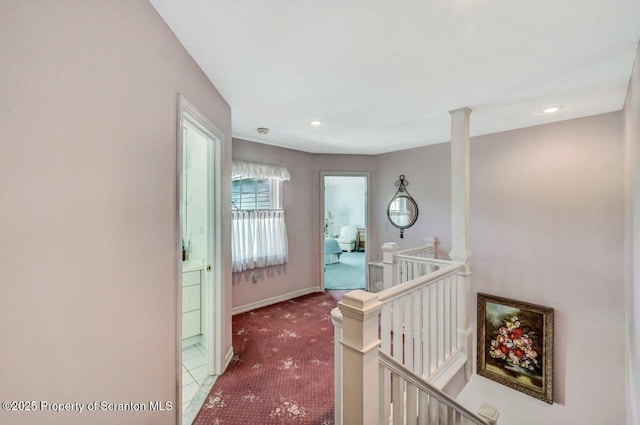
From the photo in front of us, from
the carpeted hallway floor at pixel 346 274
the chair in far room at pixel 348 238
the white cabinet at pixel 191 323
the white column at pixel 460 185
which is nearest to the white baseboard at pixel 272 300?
the carpeted hallway floor at pixel 346 274

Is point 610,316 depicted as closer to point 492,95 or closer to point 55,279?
point 492,95

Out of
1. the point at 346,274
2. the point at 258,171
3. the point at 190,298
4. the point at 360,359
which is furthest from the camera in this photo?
the point at 346,274

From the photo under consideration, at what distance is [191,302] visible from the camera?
253 cm

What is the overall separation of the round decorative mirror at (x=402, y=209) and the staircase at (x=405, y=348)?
4.48ft

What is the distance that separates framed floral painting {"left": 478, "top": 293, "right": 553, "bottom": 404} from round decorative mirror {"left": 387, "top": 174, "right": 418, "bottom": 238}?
4.56 ft

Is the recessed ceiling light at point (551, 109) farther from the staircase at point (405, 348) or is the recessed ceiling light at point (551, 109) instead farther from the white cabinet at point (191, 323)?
the white cabinet at point (191, 323)

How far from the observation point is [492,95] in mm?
2127

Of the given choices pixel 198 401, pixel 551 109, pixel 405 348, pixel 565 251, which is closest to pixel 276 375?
pixel 198 401

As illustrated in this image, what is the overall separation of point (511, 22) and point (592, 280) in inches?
108

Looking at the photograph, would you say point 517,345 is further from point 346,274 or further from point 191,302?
point 191,302

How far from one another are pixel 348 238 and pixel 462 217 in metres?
6.20

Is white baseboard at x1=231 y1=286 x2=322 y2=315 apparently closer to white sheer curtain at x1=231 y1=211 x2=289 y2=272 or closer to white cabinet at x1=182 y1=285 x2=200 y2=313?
white sheer curtain at x1=231 y1=211 x2=289 y2=272

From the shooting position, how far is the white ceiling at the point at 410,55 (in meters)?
1.22

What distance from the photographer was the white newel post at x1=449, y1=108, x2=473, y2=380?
2.32 metres
